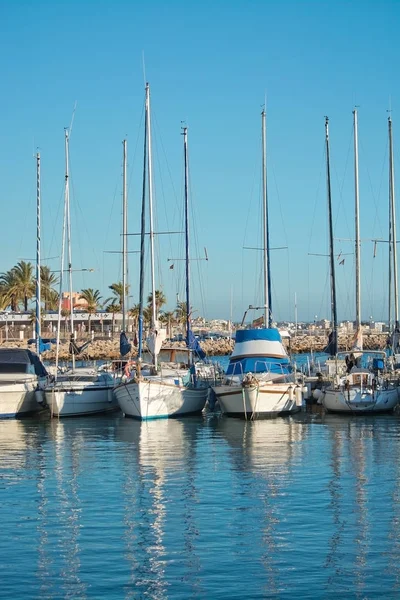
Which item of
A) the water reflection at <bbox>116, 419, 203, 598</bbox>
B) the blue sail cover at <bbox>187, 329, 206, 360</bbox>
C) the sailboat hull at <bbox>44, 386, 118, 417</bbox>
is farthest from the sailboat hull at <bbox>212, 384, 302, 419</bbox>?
the blue sail cover at <bbox>187, 329, 206, 360</bbox>

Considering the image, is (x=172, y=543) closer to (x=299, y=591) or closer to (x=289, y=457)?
(x=299, y=591)

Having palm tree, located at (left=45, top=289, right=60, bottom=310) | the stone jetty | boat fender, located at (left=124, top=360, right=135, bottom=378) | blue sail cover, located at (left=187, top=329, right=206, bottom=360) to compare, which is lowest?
the stone jetty

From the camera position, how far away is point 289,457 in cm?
3005

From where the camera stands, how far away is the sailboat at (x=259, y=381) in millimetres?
40719

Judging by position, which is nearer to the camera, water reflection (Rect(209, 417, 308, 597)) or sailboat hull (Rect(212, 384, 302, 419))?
water reflection (Rect(209, 417, 308, 597))

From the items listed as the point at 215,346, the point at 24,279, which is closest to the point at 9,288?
the point at 24,279

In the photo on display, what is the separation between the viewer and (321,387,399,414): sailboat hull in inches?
1658

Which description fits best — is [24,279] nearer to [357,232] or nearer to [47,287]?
[47,287]

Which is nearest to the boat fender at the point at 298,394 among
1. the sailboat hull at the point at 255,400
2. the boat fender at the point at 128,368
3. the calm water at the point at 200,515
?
the sailboat hull at the point at 255,400

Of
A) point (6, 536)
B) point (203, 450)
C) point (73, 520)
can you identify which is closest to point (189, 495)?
point (73, 520)

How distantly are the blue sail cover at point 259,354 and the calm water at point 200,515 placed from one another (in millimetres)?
7527

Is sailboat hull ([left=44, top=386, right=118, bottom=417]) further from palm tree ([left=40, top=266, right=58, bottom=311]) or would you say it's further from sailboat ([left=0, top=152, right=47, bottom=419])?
palm tree ([left=40, top=266, right=58, bottom=311])

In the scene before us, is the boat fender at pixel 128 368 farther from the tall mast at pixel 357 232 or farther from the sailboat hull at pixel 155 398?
the tall mast at pixel 357 232

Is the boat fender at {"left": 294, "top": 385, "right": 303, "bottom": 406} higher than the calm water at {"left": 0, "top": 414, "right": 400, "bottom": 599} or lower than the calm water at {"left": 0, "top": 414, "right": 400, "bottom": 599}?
higher
